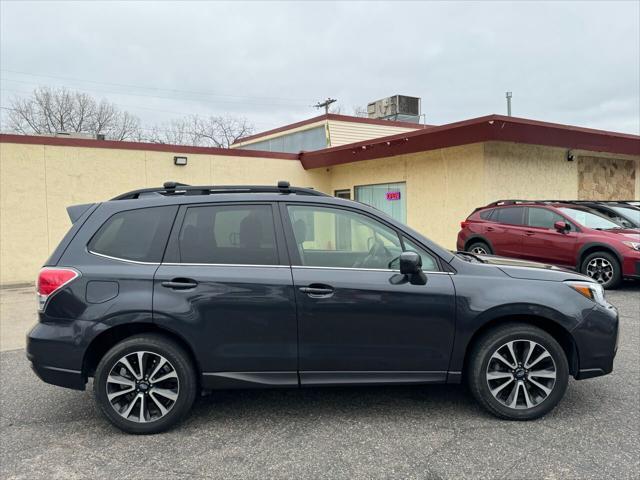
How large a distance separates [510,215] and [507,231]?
379mm

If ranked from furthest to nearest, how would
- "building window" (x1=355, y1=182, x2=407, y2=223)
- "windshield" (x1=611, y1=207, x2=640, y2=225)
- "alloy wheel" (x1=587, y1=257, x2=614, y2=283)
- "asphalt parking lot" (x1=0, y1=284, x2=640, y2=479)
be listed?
A: "building window" (x1=355, y1=182, x2=407, y2=223) < "windshield" (x1=611, y1=207, x2=640, y2=225) < "alloy wheel" (x1=587, y1=257, x2=614, y2=283) < "asphalt parking lot" (x1=0, y1=284, x2=640, y2=479)

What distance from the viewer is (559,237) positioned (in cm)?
920

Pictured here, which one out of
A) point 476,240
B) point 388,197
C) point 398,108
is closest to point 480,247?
point 476,240

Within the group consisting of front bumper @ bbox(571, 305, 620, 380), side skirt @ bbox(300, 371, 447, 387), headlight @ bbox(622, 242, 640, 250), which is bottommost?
side skirt @ bbox(300, 371, 447, 387)

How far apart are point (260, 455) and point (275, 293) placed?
1077mm

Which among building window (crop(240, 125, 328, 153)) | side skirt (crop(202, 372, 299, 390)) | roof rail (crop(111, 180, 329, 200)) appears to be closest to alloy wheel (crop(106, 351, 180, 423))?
side skirt (crop(202, 372, 299, 390))

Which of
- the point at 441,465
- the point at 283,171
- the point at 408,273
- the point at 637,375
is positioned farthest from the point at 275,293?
the point at 283,171

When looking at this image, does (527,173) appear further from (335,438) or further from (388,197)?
(335,438)

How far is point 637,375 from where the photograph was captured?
4531 mm

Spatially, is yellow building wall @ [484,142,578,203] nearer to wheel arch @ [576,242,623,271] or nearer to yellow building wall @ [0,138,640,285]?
yellow building wall @ [0,138,640,285]

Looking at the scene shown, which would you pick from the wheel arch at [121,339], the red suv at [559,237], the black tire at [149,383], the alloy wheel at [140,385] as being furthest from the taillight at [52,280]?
the red suv at [559,237]

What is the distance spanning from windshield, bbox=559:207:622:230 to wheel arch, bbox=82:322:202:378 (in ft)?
26.8

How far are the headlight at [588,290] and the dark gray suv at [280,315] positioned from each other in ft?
0.05

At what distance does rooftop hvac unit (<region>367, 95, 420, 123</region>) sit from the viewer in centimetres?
2178
